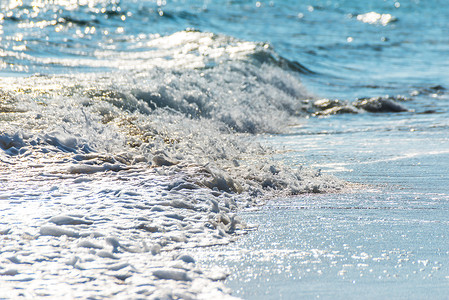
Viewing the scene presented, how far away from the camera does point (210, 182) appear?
3861 mm

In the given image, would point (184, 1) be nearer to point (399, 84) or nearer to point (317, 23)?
→ point (317, 23)

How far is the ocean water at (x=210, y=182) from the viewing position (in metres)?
2.51

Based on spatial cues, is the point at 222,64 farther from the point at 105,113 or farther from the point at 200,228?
the point at 200,228

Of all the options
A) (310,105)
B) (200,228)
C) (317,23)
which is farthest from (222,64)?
(317,23)

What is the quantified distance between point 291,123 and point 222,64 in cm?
315

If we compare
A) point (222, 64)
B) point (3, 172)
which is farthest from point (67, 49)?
point (3, 172)

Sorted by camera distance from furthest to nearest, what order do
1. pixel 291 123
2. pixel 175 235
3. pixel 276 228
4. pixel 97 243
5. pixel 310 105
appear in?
pixel 310 105 < pixel 291 123 < pixel 276 228 < pixel 175 235 < pixel 97 243

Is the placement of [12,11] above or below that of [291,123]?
above

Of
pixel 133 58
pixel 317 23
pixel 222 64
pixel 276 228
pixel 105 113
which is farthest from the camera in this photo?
pixel 317 23

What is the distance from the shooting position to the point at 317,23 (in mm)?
25875

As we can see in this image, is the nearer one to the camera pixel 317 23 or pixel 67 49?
pixel 67 49

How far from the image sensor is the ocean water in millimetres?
2506

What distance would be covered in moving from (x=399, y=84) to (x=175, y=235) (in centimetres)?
1076

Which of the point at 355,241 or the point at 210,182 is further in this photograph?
the point at 210,182
